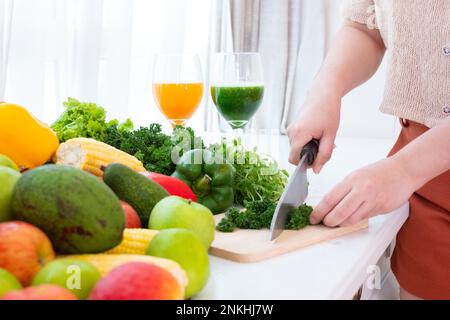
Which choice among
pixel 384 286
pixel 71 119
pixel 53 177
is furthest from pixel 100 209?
pixel 384 286

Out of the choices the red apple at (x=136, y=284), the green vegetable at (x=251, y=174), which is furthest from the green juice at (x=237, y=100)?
the red apple at (x=136, y=284)

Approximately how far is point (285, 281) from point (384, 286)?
2.37ft

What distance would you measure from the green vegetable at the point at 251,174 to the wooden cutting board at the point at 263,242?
0.71ft

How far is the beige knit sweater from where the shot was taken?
117cm

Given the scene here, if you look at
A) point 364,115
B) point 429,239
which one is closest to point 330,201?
point 429,239

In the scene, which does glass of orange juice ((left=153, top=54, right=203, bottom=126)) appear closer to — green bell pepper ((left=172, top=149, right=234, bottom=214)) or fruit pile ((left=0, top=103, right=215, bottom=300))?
green bell pepper ((left=172, top=149, right=234, bottom=214))

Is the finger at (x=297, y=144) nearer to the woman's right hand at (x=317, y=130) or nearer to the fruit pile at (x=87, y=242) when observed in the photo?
the woman's right hand at (x=317, y=130)

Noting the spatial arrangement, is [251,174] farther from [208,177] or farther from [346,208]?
[346,208]

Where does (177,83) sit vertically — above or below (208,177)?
above

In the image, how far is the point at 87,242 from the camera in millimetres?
630

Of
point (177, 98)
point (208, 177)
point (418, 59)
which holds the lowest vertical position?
point (208, 177)

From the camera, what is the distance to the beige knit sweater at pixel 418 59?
3.85 ft

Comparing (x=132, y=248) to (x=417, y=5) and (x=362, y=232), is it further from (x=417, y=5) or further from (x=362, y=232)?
(x=417, y=5)

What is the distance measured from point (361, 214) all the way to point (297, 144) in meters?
0.25
